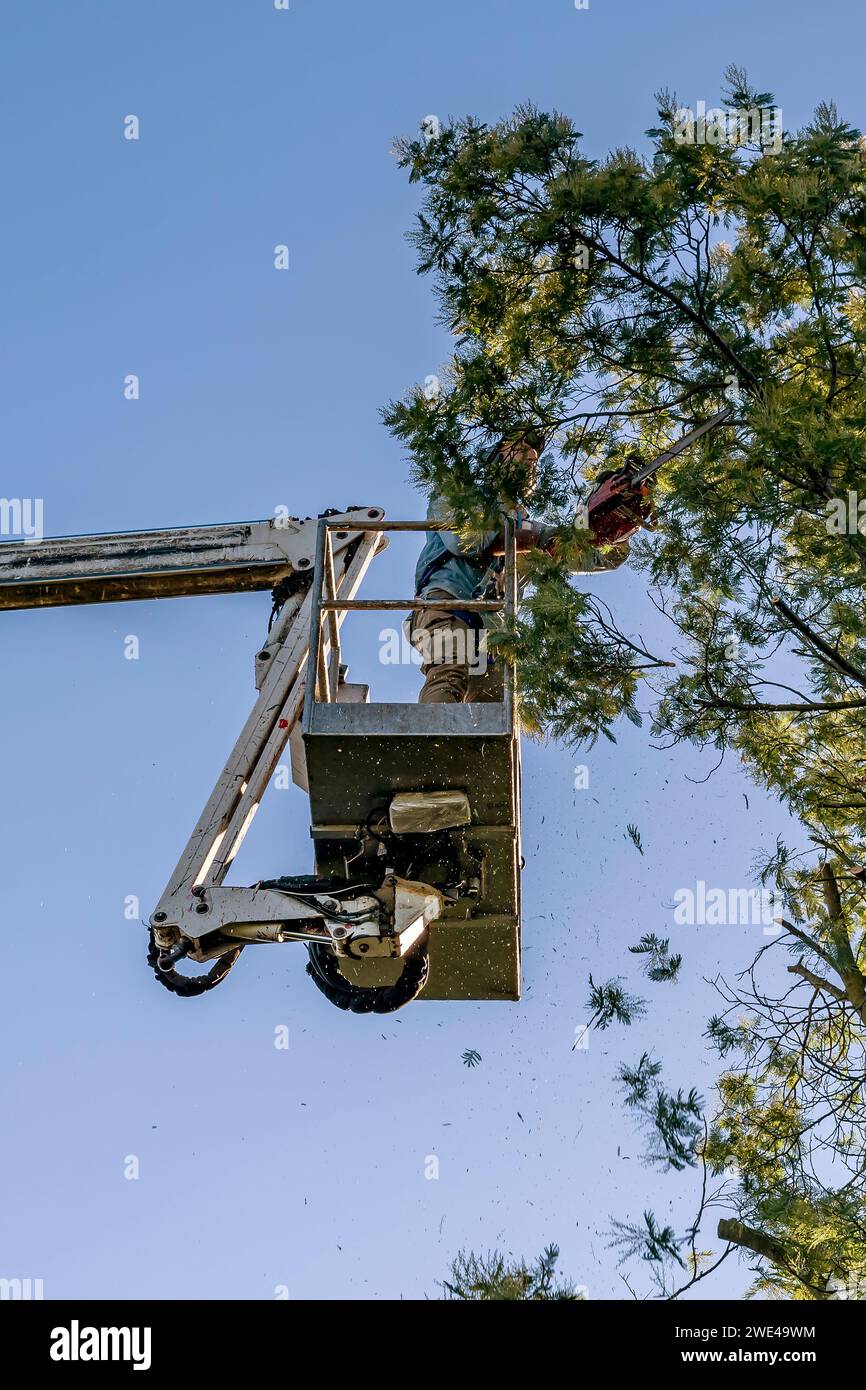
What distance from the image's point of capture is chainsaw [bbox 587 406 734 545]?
8.54 meters

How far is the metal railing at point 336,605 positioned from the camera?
8.67 metres

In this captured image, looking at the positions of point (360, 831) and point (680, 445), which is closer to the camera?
point (680, 445)

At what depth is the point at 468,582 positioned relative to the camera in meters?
9.56

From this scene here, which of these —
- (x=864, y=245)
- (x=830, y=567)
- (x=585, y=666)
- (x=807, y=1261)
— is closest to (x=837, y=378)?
(x=864, y=245)

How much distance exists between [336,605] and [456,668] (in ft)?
2.39

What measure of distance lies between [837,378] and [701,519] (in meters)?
0.94

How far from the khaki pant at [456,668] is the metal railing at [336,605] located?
16 cm

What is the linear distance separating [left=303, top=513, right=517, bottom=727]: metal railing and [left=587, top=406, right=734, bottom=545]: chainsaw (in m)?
0.45

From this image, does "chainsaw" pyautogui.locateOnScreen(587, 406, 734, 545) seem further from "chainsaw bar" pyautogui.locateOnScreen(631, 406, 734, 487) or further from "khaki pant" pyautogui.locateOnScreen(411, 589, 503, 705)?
"khaki pant" pyautogui.locateOnScreen(411, 589, 503, 705)

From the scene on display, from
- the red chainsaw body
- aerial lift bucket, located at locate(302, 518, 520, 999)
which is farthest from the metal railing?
the red chainsaw body

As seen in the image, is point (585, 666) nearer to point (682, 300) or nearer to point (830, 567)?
point (830, 567)

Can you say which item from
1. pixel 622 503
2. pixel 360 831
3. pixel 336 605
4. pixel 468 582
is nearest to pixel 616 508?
pixel 622 503

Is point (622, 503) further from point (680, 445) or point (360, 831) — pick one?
point (360, 831)

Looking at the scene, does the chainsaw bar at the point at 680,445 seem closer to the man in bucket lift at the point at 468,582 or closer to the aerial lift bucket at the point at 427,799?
the man in bucket lift at the point at 468,582
